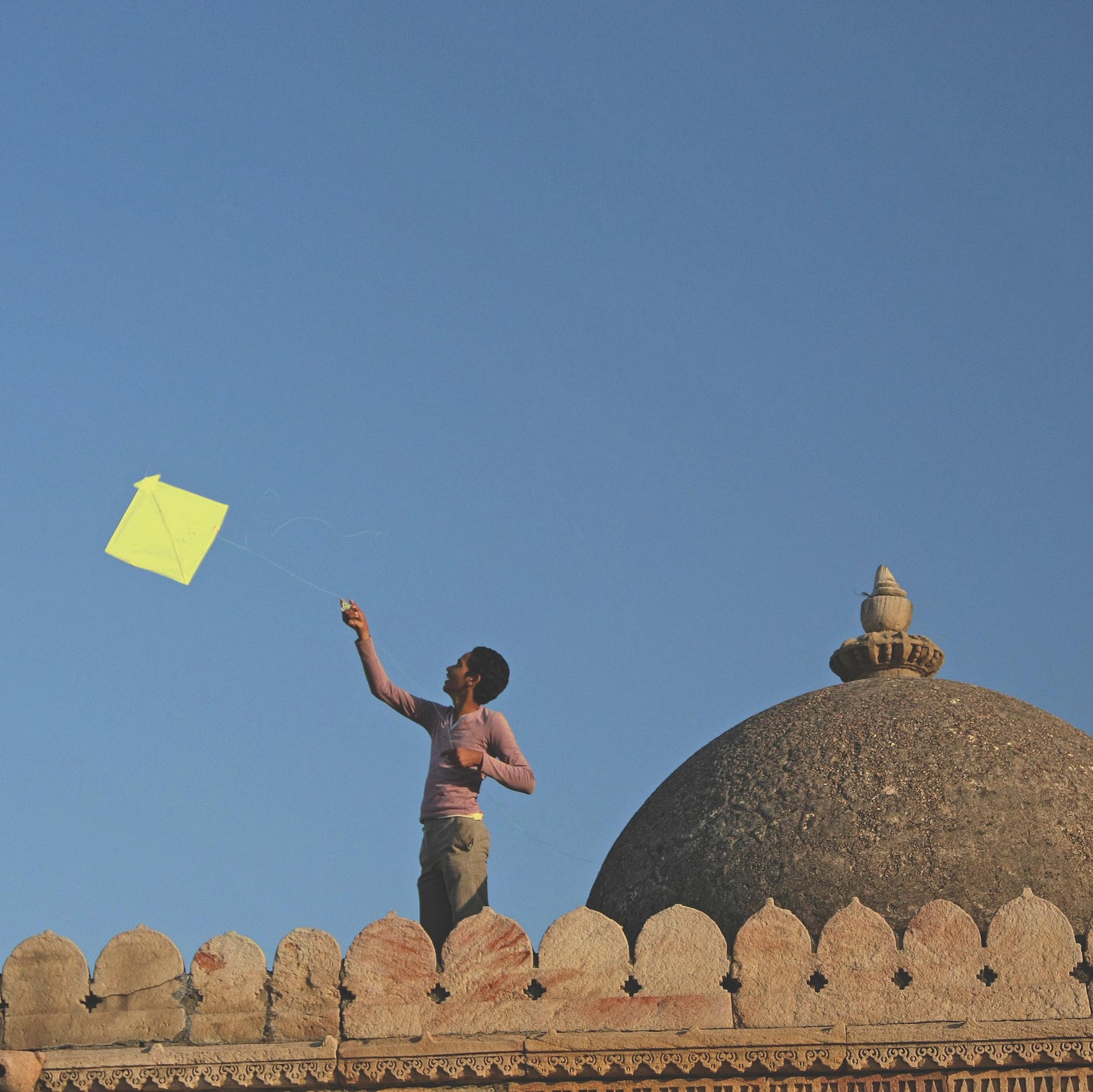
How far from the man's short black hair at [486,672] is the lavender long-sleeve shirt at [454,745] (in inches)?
3.2

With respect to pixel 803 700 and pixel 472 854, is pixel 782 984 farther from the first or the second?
pixel 803 700

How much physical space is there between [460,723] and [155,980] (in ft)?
5.78

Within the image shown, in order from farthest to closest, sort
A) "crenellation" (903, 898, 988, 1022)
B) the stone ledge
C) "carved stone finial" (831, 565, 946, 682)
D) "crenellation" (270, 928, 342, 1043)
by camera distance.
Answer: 1. "carved stone finial" (831, 565, 946, 682)
2. "crenellation" (270, 928, 342, 1043)
3. "crenellation" (903, 898, 988, 1022)
4. the stone ledge

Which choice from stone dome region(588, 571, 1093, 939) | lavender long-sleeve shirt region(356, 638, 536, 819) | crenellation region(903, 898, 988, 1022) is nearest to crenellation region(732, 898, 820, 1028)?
crenellation region(903, 898, 988, 1022)

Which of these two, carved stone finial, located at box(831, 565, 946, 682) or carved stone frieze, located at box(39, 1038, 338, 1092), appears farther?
carved stone finial, located at box(831, 565, 946, 682)

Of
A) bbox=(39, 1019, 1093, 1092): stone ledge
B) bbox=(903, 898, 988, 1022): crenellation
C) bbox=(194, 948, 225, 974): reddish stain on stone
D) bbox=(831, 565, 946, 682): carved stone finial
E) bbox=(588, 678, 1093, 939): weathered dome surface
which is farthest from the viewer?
bbox=(831, 565, 946, 682): carved stone finial

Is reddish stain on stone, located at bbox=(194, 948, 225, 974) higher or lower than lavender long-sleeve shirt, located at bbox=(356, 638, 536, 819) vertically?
lower

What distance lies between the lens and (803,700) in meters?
9.17

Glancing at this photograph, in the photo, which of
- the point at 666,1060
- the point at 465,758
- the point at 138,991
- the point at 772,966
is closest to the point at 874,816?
the point at 772,966

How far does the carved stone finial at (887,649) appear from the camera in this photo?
958cm

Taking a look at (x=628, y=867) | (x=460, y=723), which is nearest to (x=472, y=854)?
(x=460, y=723)

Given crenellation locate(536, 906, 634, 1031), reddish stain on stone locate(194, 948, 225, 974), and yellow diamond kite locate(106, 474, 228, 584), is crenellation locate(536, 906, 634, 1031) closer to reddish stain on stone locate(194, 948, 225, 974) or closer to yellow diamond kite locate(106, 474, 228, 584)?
reddish stain on stone locate(194, 948, 225, 974)

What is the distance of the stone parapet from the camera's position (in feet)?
23.2

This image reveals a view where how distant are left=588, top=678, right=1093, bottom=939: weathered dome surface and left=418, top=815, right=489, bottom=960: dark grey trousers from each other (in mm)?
982
